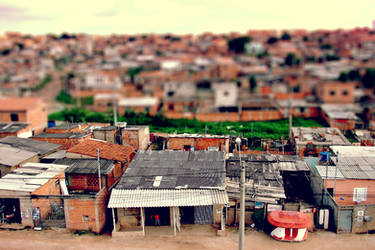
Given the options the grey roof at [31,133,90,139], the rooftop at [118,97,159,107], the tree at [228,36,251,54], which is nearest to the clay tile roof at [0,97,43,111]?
the rooftop at [118,97,159,107]

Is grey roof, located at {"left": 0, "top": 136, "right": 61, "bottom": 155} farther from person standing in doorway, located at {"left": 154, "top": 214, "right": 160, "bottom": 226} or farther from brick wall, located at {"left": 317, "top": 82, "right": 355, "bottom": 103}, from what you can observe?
brick wall, located at {"left": 317, "top": 82, "right": 355, "bottom": 103}

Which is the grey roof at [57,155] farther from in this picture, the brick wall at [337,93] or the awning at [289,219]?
the brick wall at [337,93]

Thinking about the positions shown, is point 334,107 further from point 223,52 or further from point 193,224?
point 223,52

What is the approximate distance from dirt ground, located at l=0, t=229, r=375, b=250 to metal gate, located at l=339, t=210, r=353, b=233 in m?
0.25

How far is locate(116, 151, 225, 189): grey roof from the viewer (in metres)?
14.2

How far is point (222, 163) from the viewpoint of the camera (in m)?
15.7

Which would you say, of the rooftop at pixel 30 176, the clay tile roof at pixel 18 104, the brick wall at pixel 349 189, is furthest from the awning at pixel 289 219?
the clay tile roof at pixel 18 104

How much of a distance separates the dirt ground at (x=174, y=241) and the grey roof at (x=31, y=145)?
4.93 meters

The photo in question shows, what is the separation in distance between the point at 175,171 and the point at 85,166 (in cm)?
387

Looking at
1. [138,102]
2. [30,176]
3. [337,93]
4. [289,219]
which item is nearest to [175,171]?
[289,219]

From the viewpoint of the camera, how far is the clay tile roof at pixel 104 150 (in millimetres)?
16344

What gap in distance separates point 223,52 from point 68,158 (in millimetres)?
73242

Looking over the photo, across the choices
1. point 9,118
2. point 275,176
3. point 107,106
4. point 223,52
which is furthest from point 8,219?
point 223,52

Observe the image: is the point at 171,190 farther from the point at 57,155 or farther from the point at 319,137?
the point at 319,137
